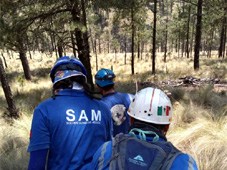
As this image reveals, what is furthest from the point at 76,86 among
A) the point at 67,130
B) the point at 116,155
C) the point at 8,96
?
the point at 8,96

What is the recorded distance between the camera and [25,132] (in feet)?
13.4

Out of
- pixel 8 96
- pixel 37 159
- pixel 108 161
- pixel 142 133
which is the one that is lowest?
pixel 8 96

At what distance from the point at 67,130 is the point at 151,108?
67cm

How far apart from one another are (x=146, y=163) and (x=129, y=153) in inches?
4.1

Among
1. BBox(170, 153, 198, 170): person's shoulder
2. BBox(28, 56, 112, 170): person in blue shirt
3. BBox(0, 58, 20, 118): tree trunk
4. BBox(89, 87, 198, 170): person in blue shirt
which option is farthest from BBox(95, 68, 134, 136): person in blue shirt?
BBox(0, 58, 20, 118): tree trunk

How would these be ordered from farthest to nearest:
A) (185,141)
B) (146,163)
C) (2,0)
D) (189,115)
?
(2,0) < (189,115) < (185,141) < (146,163)

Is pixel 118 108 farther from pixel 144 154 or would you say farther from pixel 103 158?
pixel 144 154

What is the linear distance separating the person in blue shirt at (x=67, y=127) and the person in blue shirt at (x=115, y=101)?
0.84 meters

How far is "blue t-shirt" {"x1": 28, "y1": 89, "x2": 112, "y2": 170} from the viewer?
1292mm

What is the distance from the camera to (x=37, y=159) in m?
1.28

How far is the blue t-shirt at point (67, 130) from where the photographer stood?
1292mm

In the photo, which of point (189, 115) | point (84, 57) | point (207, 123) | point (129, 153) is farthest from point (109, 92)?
point (84, 57)

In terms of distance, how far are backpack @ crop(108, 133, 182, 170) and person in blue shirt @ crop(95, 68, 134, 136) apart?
134 cm

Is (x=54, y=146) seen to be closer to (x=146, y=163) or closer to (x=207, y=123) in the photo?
(x=146, y=163)
